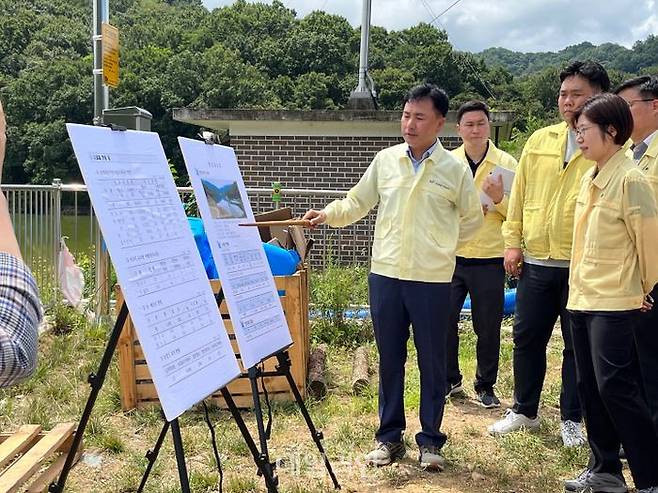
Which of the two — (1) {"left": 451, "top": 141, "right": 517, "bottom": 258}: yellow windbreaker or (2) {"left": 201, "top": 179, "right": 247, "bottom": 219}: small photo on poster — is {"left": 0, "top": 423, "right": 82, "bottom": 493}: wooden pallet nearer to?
(2) {"left": 201, "top": 179, "right": 247, "bottom": 219}: small photo on poster

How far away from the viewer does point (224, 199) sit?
3.03 metres

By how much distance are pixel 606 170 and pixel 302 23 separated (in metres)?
54.0

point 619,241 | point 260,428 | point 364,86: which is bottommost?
point 260,428

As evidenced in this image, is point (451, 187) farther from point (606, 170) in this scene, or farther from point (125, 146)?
point (125, 146)

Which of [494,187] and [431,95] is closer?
[431,95]

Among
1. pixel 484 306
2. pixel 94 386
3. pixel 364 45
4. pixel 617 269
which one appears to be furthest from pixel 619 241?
pixel 364 45

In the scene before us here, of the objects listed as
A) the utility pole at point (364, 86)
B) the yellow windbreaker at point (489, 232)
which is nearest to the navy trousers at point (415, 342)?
the yellow windbreaker at point (489, 232)

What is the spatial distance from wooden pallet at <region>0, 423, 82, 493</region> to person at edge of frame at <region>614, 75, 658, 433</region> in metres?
2.82

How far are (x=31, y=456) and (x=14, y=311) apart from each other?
7.37 ft

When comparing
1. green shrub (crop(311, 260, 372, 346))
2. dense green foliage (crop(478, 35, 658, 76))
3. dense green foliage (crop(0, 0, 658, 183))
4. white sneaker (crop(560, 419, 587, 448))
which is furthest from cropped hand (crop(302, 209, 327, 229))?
dense green foliage (crop(478, 35, 658, 76))

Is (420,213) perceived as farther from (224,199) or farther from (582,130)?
(224,199)

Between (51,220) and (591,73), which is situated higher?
(591,73)

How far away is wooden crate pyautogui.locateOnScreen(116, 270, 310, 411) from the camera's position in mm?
4258

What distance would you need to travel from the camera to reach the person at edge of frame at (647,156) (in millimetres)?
3059
